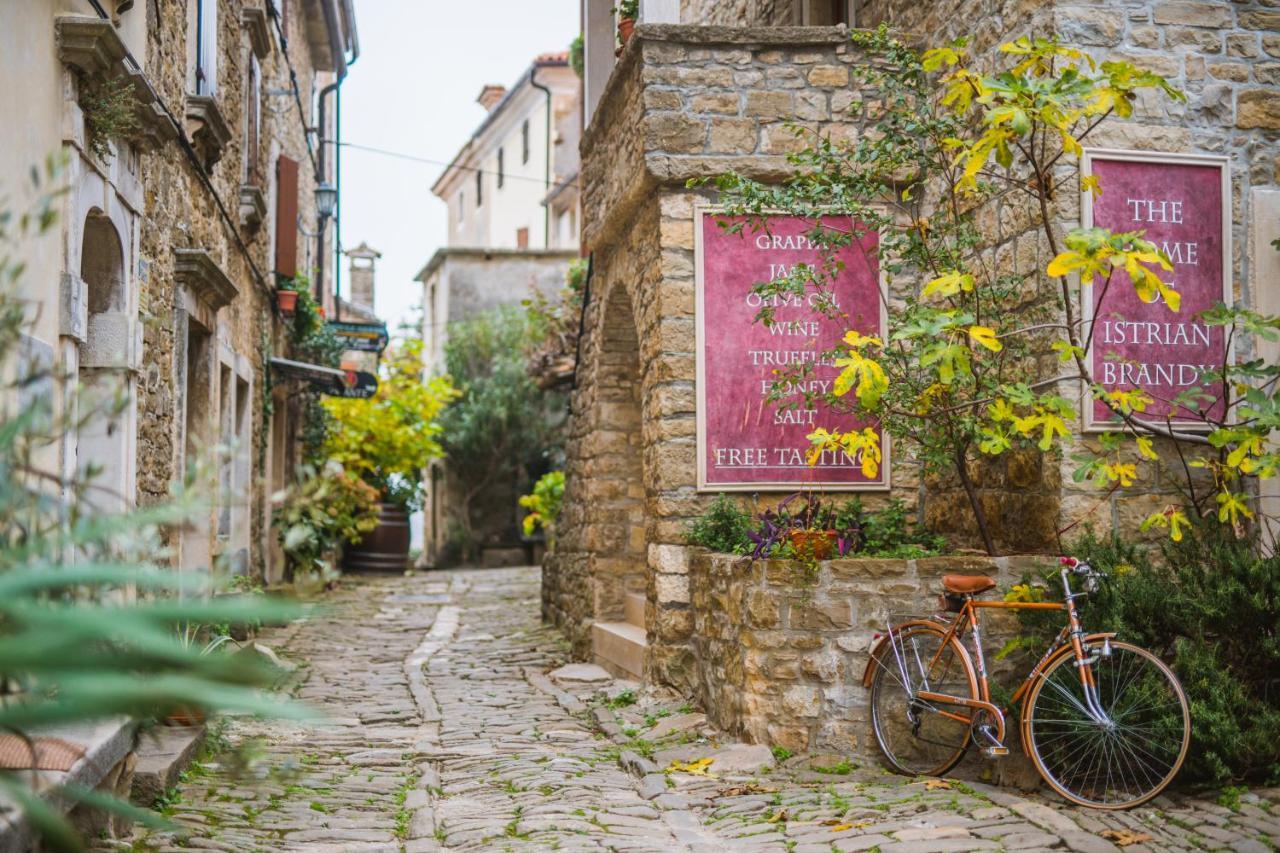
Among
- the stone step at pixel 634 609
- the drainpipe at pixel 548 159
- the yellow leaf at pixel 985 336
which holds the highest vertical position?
the drainpipe at pixel 548 159

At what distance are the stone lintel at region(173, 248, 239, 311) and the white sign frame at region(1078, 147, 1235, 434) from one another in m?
5.19

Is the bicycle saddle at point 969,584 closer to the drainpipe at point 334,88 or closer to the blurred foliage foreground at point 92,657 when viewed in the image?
the blurred foliage foreground at point 92,657

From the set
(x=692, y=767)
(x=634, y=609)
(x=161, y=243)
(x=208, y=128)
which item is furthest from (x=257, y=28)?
(x=692, y=767)

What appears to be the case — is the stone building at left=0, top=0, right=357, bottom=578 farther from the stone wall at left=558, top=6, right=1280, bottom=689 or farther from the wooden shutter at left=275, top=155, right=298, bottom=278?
the stone wall at left=558, top=6, right=1280, bottom=689

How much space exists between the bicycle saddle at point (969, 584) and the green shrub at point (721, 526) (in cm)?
160

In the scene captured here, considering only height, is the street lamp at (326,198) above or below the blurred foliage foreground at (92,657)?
above

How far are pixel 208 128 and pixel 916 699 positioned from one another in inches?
233

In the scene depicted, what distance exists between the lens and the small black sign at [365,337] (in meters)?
16.7

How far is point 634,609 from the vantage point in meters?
9.86

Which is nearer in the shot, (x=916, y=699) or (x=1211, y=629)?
(x=1211, y=629)

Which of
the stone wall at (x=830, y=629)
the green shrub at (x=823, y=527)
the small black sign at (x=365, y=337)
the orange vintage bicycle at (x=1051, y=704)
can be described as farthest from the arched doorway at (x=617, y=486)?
the small black sign at (x=365, y=337)

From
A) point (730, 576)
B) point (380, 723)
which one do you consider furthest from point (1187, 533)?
point (380, 723)

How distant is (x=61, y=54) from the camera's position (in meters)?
5.48

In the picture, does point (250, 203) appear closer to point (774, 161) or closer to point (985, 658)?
point (774, 161)
